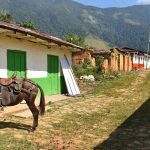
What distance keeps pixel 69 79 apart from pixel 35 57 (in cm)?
397

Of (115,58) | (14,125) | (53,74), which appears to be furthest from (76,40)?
(14,125)

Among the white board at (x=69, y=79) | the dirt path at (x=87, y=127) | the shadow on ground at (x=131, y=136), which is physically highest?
the white board at (x=69, y=79)

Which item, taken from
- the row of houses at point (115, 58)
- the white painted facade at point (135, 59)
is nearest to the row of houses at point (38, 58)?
the row of houses at point (115, 58)

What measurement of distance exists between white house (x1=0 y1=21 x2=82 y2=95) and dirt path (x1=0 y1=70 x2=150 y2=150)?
198 centimetres

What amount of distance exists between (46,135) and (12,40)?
6.39m

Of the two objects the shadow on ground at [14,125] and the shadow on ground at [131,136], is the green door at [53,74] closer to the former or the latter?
the shadow on ground at [131,136]

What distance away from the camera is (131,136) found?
10492 millimetres

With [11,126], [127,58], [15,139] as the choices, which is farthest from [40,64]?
[127,58]

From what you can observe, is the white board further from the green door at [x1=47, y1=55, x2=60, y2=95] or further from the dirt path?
the dirt path

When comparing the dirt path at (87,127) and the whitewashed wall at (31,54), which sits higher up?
the whitewashed wall at (31,54)

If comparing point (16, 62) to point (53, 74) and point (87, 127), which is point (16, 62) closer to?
point (53, 74)

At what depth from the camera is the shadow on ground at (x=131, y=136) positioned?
925 centimetres

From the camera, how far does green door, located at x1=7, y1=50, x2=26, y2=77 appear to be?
15.2 meters

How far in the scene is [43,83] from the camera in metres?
18.6
